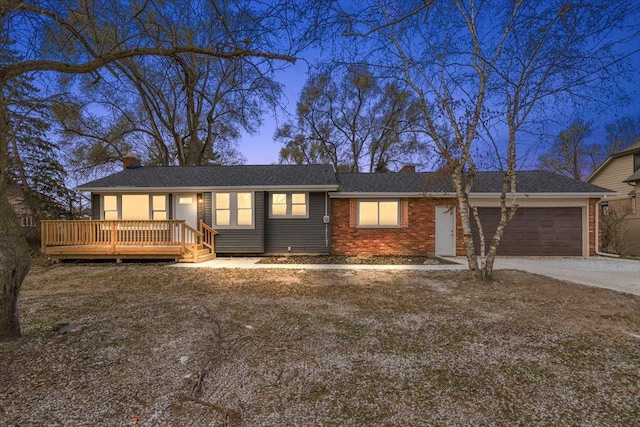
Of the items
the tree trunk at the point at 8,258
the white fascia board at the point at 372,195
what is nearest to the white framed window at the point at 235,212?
the white fascia board at the point at 372,195

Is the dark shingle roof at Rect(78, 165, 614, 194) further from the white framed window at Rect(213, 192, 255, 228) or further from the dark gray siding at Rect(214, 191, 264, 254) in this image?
the dark gray siding at Rect(214, 191, 264, 254)

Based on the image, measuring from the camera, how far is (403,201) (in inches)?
454

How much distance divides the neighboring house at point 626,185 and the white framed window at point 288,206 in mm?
12538

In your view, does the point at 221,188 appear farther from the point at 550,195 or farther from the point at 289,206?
the point at 550,195

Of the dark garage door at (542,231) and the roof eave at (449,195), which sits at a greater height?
the roof eave at (449,195)

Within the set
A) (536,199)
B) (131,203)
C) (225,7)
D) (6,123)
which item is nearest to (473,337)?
(225,7)

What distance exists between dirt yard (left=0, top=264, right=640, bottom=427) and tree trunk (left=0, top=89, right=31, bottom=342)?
246mm

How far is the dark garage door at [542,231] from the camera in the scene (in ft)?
37.0

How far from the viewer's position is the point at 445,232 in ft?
38.0

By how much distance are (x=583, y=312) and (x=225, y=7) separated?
265 inches

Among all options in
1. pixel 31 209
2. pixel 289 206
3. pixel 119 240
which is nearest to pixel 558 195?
pixel 289 206

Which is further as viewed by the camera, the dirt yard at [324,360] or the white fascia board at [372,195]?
the white fascia board at [372,195]

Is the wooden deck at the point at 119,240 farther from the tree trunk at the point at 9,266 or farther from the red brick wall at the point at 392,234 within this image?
the tree trunk at the point at 9,266

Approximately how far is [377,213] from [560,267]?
5.84m
